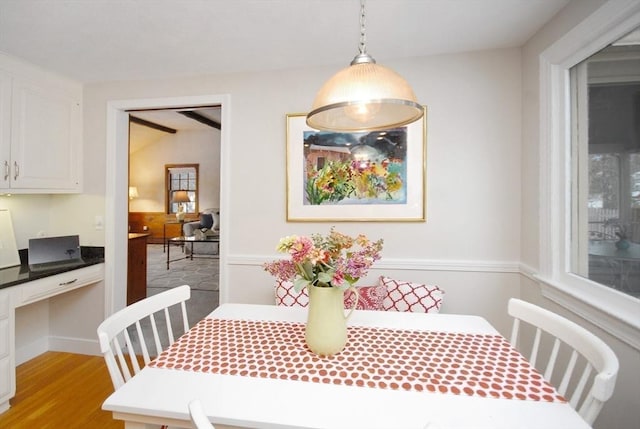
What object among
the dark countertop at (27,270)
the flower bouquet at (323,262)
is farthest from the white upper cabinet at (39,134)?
the flower bouquet at (323,262)

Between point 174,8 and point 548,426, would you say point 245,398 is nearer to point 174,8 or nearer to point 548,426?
point 548,426

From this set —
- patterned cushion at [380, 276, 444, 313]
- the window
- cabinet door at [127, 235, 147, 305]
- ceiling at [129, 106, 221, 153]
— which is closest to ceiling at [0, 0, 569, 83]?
patterned cushion at [380, 276, 444, 313]

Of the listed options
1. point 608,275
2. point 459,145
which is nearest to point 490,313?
point 608,275

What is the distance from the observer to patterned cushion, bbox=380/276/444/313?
1966 mm

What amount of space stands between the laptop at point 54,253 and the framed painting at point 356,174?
188cm

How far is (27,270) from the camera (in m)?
2.21

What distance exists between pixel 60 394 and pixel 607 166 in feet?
11.8

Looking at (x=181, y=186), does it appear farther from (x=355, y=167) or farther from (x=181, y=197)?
(x=355, y=167)

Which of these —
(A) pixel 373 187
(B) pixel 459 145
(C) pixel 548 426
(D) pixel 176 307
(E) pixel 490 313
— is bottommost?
(D) pixel 176 307

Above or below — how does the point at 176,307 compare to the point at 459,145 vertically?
below

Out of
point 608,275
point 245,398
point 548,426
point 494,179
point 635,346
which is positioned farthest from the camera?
point 494,179

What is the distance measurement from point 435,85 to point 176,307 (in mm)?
3620

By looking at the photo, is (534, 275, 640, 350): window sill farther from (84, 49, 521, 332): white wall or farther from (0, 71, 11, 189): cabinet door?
(0, 71, 11, 189): cabinet door

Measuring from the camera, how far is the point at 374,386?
36.5 inches
